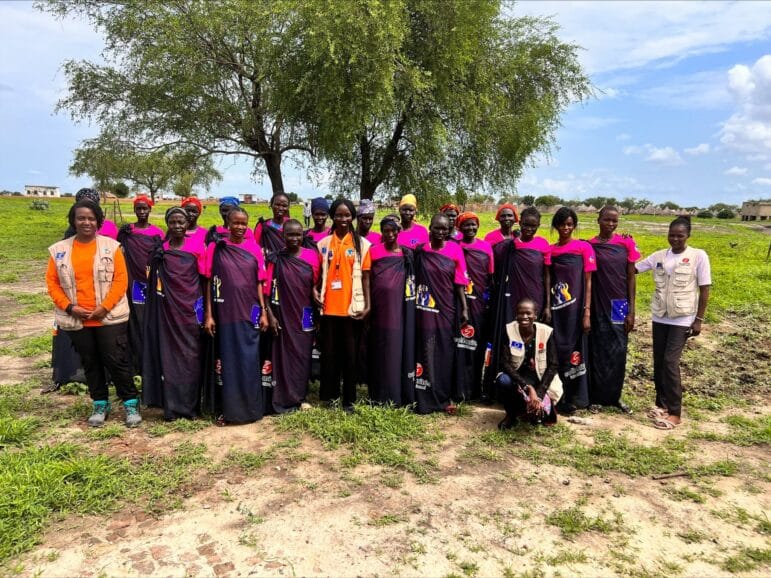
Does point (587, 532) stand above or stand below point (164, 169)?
below

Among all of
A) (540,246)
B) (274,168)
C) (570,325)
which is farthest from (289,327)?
(274,168)

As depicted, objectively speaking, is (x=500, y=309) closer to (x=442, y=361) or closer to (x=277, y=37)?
(x=442, y=361)

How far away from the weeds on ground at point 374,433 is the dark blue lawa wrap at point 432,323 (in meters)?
0.28

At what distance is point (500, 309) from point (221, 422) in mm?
2985

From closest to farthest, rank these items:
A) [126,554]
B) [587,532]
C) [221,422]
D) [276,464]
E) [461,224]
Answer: [126,554]
[587,532]
[276,464]
[221,422]
[461,224]

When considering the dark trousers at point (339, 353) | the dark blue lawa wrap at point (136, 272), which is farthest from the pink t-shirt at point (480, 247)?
the dark blue lawa wrap at point (136, 272)

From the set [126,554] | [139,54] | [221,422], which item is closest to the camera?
[126,554]

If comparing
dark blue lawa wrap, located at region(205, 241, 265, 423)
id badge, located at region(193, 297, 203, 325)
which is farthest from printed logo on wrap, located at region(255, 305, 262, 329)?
id badge, located at region(193, 297, 203, 325)

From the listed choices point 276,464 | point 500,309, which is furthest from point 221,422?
point 500,309

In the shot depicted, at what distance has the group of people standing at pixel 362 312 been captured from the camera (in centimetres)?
459

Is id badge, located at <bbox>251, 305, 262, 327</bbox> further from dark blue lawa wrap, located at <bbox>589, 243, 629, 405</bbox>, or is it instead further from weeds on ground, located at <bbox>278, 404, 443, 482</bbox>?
dark blue lawa wrap, located at <bbox>589, 243, 629, 405</bbox>

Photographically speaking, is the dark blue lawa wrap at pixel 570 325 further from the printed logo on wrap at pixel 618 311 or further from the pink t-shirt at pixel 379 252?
the pink t-shirt at pixel 379 252

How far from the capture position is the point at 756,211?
53812 millimetres

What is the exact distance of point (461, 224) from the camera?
5410 millimetres
